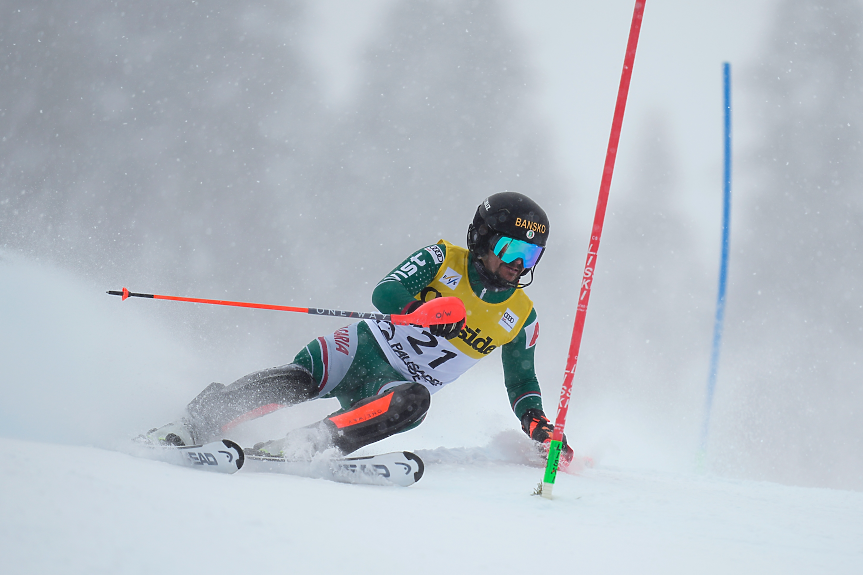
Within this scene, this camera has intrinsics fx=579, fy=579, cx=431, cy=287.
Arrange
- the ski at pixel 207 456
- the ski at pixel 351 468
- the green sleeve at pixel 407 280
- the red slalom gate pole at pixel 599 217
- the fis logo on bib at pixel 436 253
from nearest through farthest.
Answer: the ski at pixel 207 456, the ski at pixel 351 468, the red slalom gate pole at pixel 599 217, the green sleeve at pixel 407 280, the fis logo on bib at pixel 436 253

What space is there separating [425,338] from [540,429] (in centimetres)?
77

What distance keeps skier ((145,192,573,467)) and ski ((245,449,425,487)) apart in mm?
273

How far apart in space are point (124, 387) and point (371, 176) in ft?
27.7

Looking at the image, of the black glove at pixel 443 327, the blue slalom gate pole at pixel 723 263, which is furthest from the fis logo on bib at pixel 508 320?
the blue slalom gate pole at pixel 723 263

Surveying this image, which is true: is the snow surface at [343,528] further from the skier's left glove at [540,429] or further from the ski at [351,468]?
the skier's left glove at [540,429]

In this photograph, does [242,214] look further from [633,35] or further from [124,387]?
[633,35]

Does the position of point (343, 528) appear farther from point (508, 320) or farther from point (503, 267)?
point (508, 320)

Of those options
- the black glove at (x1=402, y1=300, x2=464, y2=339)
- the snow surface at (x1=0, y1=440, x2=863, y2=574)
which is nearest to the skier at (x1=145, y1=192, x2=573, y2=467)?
the black glove at (x1=402, y1=300, x2=464, y2=339)

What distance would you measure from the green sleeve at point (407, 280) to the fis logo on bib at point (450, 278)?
48 millimetres

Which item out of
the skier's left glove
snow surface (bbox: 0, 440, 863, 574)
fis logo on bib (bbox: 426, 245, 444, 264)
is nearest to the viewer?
snow surface (bbox: 0, 440, 863, 574)

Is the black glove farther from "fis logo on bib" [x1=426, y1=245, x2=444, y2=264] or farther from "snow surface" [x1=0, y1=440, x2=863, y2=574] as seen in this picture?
"snow surface" [x1=0, y1=440, x2=863, y2=574]

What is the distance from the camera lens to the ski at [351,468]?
1.91 meters

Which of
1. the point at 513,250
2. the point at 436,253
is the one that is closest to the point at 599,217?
the point at 513,250

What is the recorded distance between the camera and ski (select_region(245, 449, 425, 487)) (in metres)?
1.91
